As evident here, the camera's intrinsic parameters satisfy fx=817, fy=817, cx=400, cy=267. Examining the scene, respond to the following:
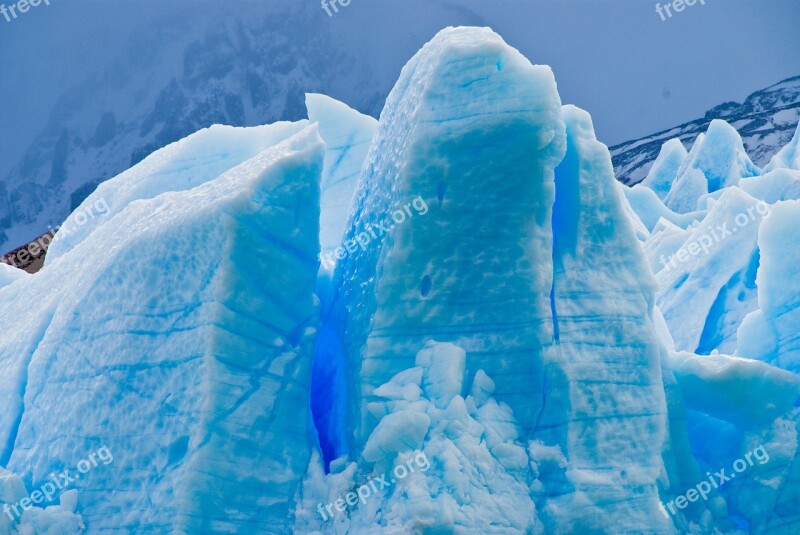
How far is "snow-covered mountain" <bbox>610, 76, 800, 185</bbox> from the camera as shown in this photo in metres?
24.2

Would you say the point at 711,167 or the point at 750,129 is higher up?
the point at 750,129

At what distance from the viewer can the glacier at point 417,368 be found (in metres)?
4.61

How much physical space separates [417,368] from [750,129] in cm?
2354

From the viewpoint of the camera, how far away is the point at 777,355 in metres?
5.88

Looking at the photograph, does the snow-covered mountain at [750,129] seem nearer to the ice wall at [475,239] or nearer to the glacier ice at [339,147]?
the glacier ice at [339,147]

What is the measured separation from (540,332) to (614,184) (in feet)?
3.98

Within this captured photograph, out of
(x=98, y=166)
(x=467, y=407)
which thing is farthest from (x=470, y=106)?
(x=98, y=166)

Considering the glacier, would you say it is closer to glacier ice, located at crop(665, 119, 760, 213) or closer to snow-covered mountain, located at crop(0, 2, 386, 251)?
glacier ice, located at crop(665, 119, 760, 213)

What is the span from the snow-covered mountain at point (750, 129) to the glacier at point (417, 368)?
2053cm

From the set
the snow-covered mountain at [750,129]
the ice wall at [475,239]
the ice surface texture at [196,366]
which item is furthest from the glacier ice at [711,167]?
the ice surface texture at [196,366]

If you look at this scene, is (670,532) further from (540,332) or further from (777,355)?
(777,355)

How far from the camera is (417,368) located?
478cm

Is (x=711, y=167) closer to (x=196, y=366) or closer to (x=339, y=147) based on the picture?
(x=339, y=147)

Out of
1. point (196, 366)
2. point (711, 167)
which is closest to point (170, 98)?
point (711, 167)
